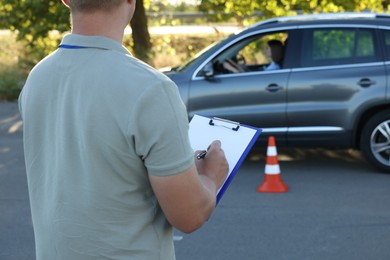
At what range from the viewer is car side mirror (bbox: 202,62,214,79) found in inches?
360

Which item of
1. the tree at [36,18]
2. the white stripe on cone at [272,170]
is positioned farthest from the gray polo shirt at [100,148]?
the tree at [36,18]

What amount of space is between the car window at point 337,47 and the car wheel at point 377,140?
28.0 inches

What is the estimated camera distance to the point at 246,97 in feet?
29.6

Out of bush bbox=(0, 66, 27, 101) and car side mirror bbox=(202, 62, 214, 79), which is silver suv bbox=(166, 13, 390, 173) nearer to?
car side mirror bbox=(202, 62, 214, 79)

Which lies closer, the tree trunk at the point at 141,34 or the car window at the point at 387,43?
the car window at the point at 387,43

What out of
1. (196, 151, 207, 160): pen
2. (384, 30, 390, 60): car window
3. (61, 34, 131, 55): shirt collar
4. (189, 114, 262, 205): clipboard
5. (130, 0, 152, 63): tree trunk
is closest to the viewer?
(61, 34, 131, 55): shirt collar

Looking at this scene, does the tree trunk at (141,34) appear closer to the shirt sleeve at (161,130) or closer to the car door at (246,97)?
the car door at (246,97)

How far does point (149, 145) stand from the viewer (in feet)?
6.32

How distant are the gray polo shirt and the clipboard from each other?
1.27 feet

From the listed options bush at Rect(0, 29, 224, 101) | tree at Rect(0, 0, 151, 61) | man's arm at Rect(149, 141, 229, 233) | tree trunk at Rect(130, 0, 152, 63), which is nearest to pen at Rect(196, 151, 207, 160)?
man's arm at Rect(149, 141, 229, 233)

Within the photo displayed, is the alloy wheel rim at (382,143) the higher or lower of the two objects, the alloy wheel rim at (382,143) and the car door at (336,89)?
the lower

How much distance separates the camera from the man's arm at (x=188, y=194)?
1979 mm

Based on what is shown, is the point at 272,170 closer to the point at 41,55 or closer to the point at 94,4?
the point at 94,4

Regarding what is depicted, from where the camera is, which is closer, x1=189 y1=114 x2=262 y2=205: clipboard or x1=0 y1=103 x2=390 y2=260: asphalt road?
x1=189 y1=114 x2=262 y2=205: clipboard
